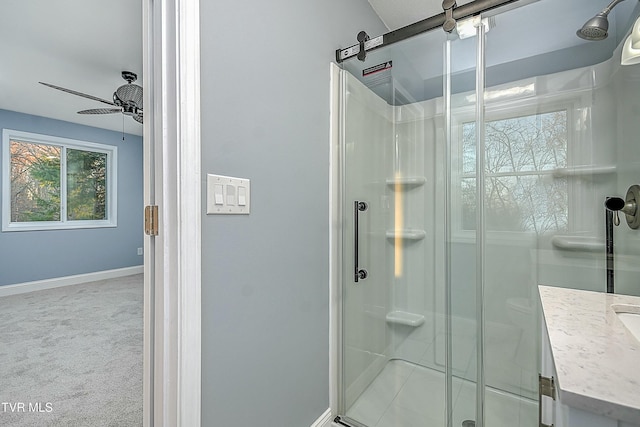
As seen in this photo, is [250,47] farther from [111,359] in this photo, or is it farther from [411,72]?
[111,359]

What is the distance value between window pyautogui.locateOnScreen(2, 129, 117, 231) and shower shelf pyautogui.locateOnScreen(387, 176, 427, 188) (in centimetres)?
509

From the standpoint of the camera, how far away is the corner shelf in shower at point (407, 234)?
2.01 meters

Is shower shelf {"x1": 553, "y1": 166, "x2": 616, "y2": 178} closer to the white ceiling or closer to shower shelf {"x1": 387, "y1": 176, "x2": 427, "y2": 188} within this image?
shower shelf {"x1": 387, "y1": 176, "x2": 427, "y2": 188}

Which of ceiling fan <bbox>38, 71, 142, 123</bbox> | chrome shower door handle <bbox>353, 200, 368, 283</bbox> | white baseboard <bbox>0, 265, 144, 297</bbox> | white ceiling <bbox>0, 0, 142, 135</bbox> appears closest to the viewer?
chrome shower door handle <bbox>353, 200, 368, 283</bbox>

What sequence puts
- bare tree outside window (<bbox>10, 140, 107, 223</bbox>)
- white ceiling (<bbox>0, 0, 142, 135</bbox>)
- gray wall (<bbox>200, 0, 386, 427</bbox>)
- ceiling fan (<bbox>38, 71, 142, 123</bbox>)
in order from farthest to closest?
bare tree outside window (<bbox>10, 140, 107, 223</bbox>)
ceiling fan (<bbox>38, 71, 142, 123</bbox>)
white ceiling (<bbox>0, 0, 142, 135</bbox>)
gray wall (<bbox>200, 0, 386, 427</bbox>)

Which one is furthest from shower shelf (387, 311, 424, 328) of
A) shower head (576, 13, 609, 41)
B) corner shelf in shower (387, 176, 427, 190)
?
shower head (576, 13, 609, 41)

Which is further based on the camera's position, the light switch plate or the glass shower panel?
the glass shower panel

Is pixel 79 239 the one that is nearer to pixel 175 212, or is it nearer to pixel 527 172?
pixel 175 212

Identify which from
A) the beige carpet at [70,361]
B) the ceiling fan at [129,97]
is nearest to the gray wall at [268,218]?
the beige carpet at [70,361]

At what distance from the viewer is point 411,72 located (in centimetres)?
182

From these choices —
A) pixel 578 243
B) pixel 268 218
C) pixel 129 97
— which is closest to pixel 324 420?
pixel 268 218

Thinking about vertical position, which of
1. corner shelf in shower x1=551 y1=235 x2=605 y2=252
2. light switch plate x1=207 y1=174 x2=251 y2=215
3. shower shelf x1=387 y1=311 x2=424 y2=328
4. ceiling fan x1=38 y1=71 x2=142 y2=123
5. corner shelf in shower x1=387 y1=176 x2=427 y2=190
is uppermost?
ceiling fan x1=38 y1=71 x2=142 y2=123

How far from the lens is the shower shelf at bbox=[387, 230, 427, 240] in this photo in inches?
79.2

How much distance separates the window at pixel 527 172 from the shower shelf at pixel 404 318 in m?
0.77
